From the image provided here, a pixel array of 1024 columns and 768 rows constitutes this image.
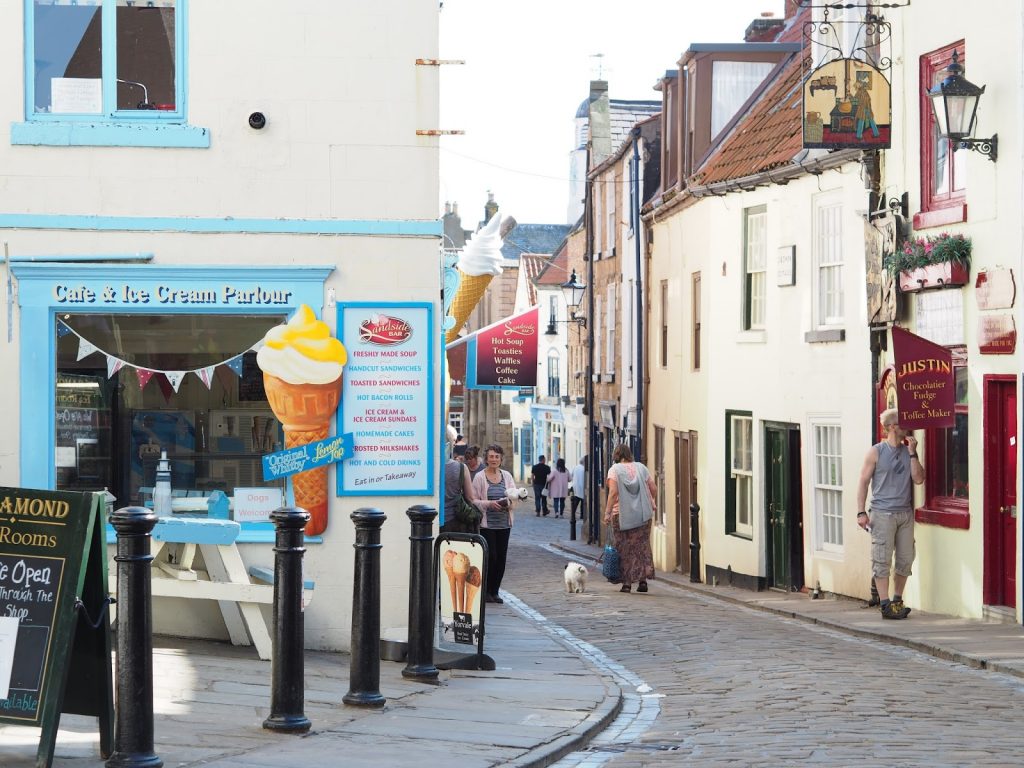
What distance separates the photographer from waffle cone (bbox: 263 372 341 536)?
11.4 meters

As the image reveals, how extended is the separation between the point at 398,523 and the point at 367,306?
1.59 meters

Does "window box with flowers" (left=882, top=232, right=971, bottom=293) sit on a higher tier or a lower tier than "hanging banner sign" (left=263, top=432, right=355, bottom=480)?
higher

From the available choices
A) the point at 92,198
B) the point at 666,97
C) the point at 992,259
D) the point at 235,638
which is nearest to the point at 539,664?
the point at 235,638

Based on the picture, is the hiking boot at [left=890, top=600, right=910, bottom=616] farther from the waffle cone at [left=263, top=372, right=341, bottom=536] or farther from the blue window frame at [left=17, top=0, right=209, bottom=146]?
the blue window frame at [left=17, top=0, right=209, bottom=146]

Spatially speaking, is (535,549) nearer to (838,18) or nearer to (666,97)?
(666,97)

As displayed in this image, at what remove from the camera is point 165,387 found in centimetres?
1159

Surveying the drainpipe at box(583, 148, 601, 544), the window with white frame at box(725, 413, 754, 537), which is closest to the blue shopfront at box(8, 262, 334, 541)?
the window with white frame at box(725, 413, 754, 537)

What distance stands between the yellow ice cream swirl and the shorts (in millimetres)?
6223

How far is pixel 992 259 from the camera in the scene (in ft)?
49.1

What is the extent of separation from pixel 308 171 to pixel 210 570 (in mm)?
2931

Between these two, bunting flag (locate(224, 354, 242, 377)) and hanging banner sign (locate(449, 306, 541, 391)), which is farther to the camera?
hanging banner sign (locate(449, 306, 541, 391))

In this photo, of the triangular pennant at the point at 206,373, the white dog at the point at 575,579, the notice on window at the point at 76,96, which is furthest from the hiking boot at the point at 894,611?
the notice on window at the point at 76,96

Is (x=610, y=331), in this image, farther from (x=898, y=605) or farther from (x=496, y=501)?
(x=898, y=605)

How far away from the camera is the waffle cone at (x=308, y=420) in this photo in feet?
37.6
